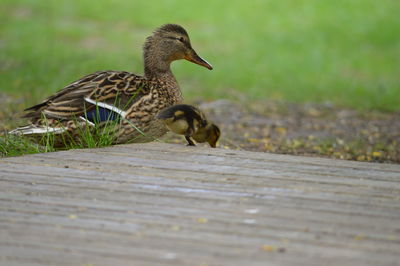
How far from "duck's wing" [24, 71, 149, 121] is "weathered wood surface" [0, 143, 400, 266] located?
0.93 meters

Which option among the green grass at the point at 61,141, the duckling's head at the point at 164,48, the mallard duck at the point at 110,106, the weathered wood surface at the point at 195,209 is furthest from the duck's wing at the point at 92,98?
the weathered wood surface at the point at 195,209

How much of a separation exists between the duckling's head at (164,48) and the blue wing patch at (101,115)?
995mm

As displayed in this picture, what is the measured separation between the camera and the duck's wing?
588 cm

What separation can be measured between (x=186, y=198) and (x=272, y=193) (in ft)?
1.53

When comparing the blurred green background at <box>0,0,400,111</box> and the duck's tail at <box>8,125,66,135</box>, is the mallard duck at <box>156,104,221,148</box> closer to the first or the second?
the duck's tail at <box>8,125,66,135</box>

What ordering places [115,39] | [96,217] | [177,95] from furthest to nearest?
[115,39], [177,95], [96,217]

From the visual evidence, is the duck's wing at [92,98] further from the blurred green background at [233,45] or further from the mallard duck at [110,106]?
the blurred green background at [233,45]

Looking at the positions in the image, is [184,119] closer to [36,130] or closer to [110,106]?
[110,106]

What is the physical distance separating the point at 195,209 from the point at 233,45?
41.3 ft

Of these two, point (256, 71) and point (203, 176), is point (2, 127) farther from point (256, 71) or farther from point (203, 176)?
point (256, 71)

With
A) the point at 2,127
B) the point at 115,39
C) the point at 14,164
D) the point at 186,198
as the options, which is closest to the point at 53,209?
the point at 186,198

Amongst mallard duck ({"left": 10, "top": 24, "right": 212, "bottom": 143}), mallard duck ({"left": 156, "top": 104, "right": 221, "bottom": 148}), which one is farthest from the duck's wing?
mallard duck ({"left": 156, "top": 104, "right": 221, "bottom": 148})

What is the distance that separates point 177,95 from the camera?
6.63 meters

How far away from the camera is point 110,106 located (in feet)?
19.5
